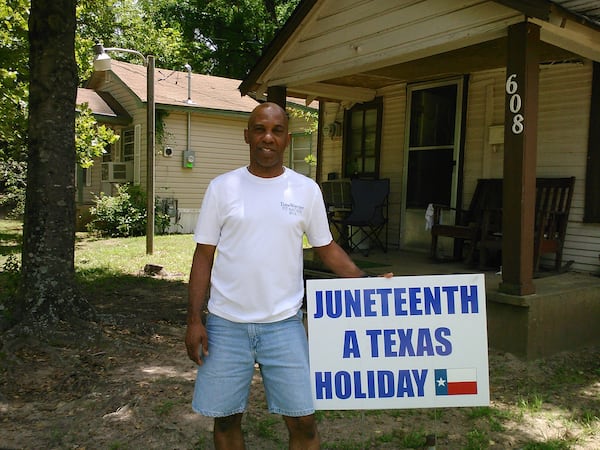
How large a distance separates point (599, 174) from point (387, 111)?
334cm

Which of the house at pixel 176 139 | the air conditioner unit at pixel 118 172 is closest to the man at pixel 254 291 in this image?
the house at pixel 176 139

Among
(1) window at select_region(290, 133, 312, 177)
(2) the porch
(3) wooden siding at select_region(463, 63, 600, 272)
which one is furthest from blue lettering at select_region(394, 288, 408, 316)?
(1) window at select_region(290, 133, 312, 177)

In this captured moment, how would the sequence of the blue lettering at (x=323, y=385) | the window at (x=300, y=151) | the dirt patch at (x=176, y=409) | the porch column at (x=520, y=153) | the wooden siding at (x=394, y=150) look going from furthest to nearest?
the window at (x=300, y=151)
the wooden siding at (x=394, y=150)
the porch column at (x=520, y=153)
the dirt patch at (x=176, y=409)
the blue lettering at (x=323, y=385)

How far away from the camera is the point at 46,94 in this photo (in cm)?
502

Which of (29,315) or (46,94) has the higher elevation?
(46,94)

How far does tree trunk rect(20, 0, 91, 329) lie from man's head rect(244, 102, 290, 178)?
10.8 ft

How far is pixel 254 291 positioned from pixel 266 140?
0.62 meters

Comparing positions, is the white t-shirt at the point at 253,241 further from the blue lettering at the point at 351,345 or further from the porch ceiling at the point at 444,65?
the porch ceiling at the point at 444,65

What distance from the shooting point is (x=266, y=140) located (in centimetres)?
237

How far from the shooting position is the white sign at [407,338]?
255 cm

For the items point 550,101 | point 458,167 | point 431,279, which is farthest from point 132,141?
point 431,279

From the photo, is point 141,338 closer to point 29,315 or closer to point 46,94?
point 29,315

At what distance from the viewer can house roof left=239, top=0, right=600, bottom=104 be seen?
471 centimetres

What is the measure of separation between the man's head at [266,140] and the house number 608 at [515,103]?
9.53 ft
